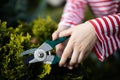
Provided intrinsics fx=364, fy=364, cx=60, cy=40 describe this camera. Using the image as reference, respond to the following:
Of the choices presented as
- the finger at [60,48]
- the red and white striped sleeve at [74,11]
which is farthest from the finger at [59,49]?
the red and white striped sleeve at [74,11]

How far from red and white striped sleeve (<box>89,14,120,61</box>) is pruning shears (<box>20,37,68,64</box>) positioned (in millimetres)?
165

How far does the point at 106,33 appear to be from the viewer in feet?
5.55

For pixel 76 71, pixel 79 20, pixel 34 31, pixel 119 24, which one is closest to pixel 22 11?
pixel 34 31

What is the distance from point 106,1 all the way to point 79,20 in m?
0.22

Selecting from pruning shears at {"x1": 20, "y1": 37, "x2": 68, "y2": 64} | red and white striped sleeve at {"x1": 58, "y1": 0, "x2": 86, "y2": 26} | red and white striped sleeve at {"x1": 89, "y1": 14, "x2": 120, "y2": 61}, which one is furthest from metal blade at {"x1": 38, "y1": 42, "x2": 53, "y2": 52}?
red and white striped sleeve at {"x1": 58, "y1": 0, "x2": 86, "y2": 26}

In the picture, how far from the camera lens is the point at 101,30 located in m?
1.66

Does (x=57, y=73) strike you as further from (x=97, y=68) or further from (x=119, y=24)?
(x=97, y=68)

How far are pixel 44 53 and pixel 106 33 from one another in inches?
12.0

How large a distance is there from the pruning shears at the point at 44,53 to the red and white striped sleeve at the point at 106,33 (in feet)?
0.54

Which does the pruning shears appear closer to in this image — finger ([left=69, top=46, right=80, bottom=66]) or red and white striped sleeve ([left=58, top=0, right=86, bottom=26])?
finger ([left=69, top=46, right=80, bottom=66])

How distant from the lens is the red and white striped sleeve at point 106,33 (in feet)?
5.45

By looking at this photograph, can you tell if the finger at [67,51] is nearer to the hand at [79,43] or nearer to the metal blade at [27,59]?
the hand at [79,43]

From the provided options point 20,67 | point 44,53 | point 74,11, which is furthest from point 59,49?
point 74,11

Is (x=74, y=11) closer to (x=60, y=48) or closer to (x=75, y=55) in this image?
(x=60, y=48)
